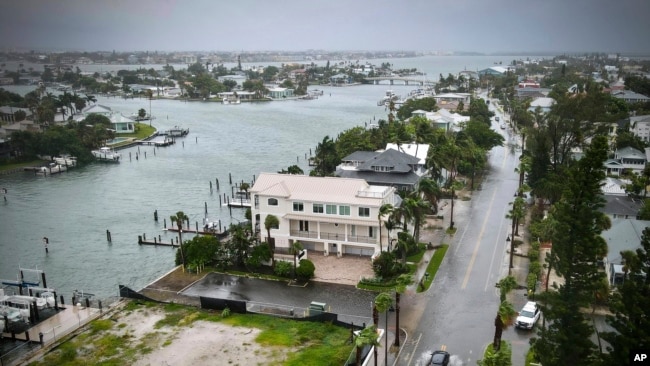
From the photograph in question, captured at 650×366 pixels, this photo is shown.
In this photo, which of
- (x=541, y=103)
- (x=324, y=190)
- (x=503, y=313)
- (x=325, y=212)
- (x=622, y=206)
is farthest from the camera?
(x=541, y=103)

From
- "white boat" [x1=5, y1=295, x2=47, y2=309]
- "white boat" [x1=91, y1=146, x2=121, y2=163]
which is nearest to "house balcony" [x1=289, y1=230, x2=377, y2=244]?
"white boat" [x1=5, y1=295, x2=47, y2=309]

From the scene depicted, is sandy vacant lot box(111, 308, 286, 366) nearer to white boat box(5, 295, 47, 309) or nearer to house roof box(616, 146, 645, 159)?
white boat box(5, 295, 47, 309)

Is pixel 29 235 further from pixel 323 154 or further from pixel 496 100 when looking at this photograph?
pixel 496 100

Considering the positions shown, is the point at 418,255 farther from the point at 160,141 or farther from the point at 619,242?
the point at 160,141

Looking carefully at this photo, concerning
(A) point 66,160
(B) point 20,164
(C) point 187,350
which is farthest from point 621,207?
(B) point 20,164

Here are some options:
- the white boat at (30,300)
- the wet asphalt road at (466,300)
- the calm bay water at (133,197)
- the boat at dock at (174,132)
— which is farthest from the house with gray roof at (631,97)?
the white boat at (30,300)

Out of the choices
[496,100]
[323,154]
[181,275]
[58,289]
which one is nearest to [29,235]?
[58,289]
